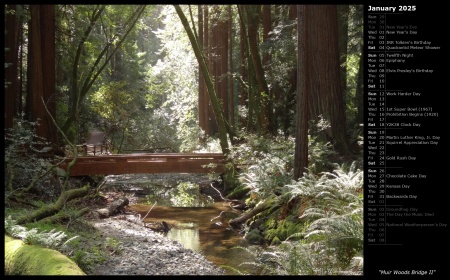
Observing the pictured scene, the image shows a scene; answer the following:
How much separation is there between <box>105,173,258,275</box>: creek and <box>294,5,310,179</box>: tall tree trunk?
2193 millimetres

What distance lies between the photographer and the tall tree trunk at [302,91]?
980 centimetres

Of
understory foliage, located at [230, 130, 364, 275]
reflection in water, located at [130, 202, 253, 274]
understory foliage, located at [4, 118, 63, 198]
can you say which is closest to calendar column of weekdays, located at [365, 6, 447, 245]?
understory foliage, located at [230, 130, 364, 275]

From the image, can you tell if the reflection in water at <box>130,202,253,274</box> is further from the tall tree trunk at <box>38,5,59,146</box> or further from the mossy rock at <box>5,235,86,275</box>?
the tall tree trunk at <box>38,5,59,146</box>

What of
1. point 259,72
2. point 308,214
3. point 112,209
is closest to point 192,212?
point 112,209

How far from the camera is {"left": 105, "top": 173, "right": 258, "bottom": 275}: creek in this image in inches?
385

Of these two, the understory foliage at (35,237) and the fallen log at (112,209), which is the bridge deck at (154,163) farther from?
the understory foliage at (35,237)

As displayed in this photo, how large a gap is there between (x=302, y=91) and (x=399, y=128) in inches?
194

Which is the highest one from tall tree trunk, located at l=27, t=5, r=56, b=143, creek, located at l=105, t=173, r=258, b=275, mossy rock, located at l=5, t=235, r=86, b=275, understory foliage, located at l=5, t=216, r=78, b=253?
tall tree trunk, located at l=27, t=5, r=56, b=143

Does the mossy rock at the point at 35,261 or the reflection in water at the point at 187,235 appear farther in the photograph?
the reflection in water at the point at 187,235

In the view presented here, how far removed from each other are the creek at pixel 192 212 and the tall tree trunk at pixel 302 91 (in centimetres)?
219

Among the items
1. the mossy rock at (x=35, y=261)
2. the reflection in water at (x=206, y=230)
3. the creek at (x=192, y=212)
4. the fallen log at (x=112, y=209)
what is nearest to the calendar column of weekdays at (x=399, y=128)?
the creek at (x=192, y=212)

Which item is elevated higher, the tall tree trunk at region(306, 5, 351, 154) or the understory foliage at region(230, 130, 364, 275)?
the tall tree trunk at region(306, 5, 351, 154)

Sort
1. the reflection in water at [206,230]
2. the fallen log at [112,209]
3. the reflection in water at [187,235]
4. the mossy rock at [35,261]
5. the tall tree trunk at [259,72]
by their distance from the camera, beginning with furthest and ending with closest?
the tall tree trunk at [259,72] < the fallen log at [112,209] < the reflection in water at [187,235] < the reflection in water at [206,230] < the mossy rock at [35,261]

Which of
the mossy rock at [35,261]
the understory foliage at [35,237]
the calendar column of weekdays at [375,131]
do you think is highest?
the calendar column of weekdays at [375,131]
